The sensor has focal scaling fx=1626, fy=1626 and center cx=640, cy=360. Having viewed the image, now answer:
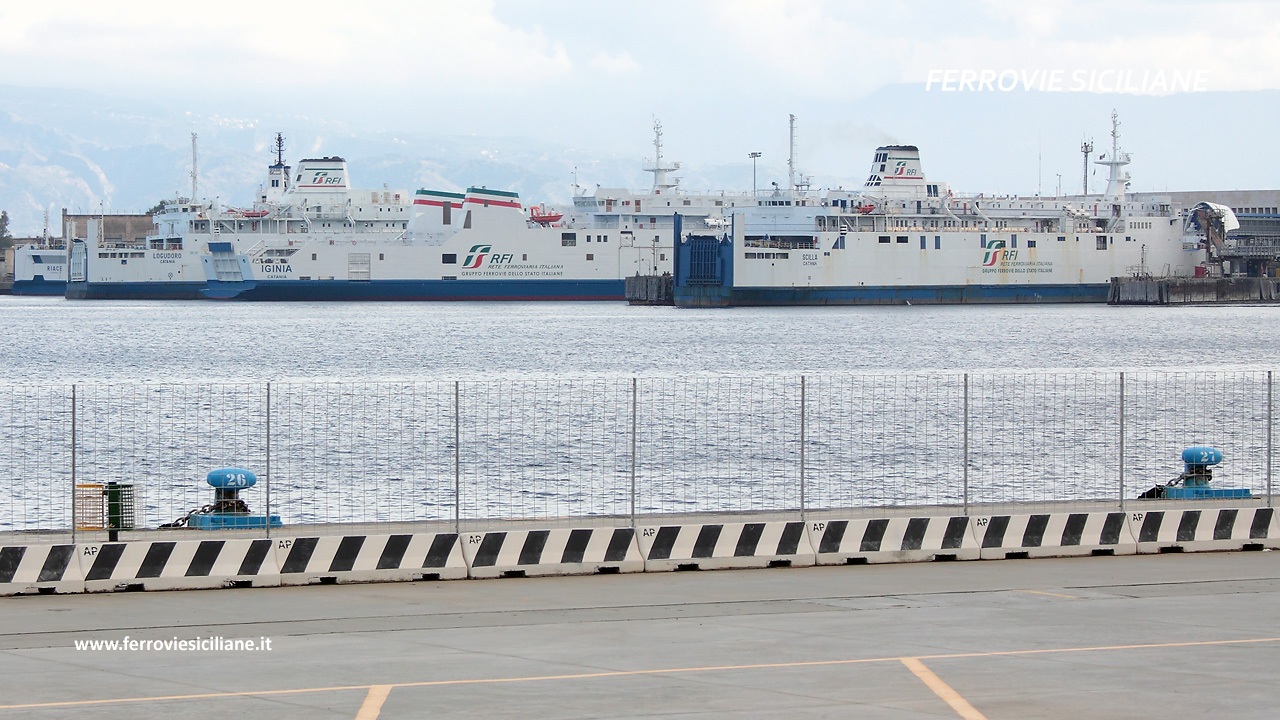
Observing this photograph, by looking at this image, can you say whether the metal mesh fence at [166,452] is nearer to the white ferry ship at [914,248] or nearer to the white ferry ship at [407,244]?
the white ferry ship at [914,248]

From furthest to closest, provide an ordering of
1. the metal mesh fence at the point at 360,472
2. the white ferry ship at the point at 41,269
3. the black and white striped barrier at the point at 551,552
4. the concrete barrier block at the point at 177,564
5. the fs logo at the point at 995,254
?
the white ferry ship at the point at 41,269, the fs logo at the point at 995,254, the metal mesh fence at the point at 360,472, the black and white striped barrier at the point at 551,552, the concrete barrier block at the point at 177,564

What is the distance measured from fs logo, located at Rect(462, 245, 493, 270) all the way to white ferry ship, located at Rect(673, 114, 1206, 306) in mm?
12657

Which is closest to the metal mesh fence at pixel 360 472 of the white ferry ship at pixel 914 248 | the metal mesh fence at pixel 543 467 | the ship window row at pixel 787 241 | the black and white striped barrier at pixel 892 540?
the metal mesh fence at pixel 543 467

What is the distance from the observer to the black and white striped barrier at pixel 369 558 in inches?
459

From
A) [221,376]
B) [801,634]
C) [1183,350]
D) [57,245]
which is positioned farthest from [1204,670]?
[57,245]

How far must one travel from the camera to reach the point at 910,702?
25.2ft

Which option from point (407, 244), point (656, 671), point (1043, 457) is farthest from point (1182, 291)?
→ point (656, 671)

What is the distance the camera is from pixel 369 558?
11.8 metres

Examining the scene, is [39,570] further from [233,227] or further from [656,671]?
[233,227]

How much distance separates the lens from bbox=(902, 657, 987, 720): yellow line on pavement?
7453 millimetres

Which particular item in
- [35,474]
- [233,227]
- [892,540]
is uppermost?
[233,227]

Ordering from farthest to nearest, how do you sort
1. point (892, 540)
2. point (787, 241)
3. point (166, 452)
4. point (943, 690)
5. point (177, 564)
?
point (787, 241), point (166, 452), point (892, 540), point (177, 564), point (943, 690)

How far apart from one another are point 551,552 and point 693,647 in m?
3.08

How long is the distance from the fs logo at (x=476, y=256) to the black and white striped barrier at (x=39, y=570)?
3651 inches
